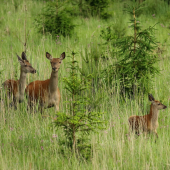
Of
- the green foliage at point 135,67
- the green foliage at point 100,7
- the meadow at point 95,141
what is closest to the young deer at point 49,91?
the meadow at point 95,141

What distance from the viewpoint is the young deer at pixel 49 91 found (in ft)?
20.9

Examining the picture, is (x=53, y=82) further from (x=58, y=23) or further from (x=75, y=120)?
(x=58, y=23)

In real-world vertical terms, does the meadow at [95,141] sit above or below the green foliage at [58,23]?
below

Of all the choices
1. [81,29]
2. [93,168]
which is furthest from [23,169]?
[81,29]

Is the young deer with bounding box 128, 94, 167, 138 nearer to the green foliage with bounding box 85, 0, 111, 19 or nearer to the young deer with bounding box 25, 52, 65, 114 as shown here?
the young deer with bounding box 25, 52, 65, 114

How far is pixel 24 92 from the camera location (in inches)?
270

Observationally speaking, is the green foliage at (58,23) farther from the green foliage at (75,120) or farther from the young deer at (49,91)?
the green foliage at (75,120)

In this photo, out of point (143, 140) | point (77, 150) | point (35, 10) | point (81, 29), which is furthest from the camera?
point (35, 10)

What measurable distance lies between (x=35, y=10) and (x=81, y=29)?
374 centimetres

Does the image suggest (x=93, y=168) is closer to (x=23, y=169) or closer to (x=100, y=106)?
(x=23, y=169)

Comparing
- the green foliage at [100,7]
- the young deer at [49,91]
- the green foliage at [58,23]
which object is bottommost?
the young deer at [49,91]

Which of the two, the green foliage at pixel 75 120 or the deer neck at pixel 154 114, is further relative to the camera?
the deer neck at pixel 154 114

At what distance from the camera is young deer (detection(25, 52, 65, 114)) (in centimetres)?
636

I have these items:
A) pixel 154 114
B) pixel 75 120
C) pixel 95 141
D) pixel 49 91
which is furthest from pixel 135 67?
pixel 75 120
